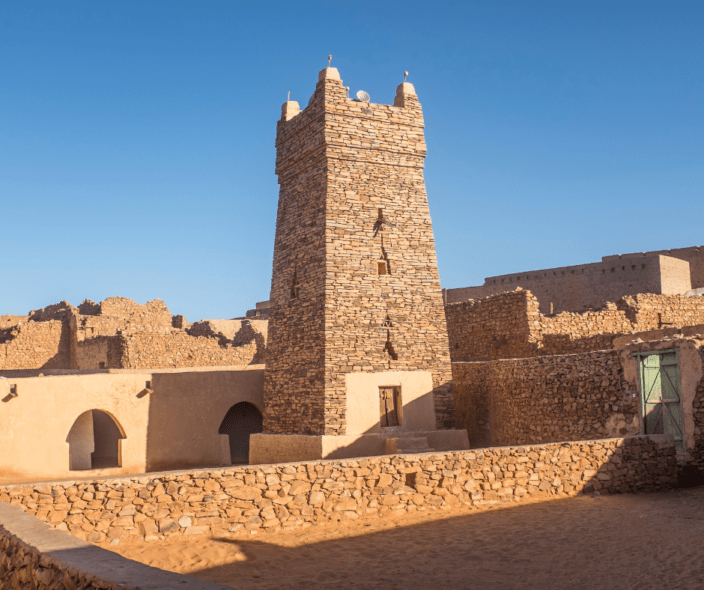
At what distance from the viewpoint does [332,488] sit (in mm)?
10531

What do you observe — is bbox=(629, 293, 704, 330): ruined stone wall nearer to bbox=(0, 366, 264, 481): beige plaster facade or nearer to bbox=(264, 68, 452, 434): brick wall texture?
bbox=(264, 68, 452, 434): brick wall texture

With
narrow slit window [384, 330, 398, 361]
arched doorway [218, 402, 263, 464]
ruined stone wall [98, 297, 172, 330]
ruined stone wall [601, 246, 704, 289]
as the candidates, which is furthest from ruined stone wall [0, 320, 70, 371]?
ruined stone wall [601, 246, 704, 289]

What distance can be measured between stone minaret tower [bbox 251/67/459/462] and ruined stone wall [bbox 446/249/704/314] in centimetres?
1237

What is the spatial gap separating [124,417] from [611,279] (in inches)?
818

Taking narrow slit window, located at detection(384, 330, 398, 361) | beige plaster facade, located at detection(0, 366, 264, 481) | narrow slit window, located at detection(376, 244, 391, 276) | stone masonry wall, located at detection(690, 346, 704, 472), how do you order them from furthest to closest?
narrow slit window, located at detection(376, 244, 391, 276), narrow slit window, located at detection(384, 330, 398, 361), beige plaster facade, located at detection(0, 366, 264, 481), stone masonry wall, located at detection(690, 346, 704, 472)

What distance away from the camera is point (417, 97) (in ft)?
59.9

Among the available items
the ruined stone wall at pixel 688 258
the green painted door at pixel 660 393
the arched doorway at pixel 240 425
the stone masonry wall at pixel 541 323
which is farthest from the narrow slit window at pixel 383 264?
the ruined stone wall at pixel 688 258

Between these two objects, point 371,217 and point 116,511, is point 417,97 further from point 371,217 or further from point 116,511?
point 116,511

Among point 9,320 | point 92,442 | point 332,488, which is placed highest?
point 9,320

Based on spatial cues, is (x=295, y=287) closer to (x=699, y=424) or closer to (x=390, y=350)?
(x=390, y=350)

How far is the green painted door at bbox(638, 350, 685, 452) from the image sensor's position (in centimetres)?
1325

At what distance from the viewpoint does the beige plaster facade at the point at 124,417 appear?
1581 cm

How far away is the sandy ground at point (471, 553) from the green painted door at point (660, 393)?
8.46ft

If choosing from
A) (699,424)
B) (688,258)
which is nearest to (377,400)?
(699,424)
